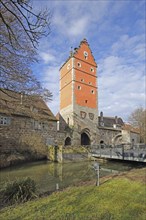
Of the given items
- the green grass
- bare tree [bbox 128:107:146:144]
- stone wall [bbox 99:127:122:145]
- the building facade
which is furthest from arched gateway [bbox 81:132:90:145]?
the green grass

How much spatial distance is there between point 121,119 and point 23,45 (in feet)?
147

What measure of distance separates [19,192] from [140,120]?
36189 mm

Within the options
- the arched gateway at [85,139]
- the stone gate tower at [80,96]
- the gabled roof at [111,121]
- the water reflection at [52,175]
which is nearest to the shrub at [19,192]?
the water reflection at [52,175]

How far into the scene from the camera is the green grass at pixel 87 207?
3725 millimetres

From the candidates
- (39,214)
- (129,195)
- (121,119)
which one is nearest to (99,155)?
(129,195)

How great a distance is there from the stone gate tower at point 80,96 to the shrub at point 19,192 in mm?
22589

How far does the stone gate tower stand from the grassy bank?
2293cm

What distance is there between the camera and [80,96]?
31.0 meters

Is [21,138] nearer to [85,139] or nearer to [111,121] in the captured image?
[85,139]

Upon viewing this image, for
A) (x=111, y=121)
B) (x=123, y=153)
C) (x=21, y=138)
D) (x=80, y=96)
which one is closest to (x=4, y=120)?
(x=21, y=138)

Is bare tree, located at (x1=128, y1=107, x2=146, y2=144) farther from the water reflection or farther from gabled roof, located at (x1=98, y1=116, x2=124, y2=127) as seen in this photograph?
the water reflection

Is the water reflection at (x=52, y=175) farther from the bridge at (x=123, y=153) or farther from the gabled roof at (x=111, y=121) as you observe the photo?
the gabled roof at (x=111, y=121)

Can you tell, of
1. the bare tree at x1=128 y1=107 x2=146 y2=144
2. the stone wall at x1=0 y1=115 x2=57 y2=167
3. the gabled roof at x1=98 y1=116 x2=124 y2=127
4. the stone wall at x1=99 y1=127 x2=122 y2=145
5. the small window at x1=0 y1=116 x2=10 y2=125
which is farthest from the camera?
the gabled roof at x1=98 y1=116 x2=124 y2=127

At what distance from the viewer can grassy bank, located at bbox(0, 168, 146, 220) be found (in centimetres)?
372
